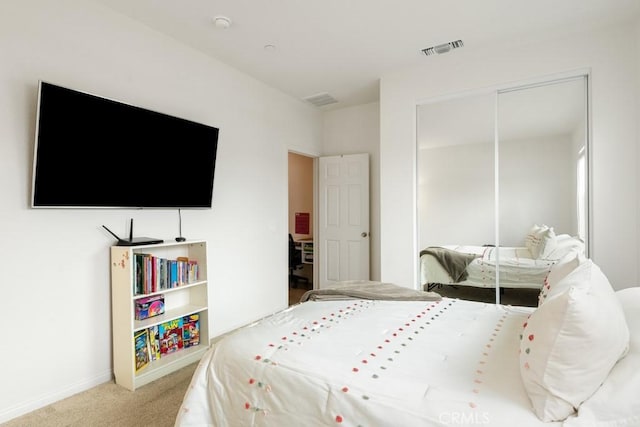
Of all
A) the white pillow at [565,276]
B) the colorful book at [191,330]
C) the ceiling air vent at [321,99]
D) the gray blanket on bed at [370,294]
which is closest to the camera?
the white pillow at [565,276]

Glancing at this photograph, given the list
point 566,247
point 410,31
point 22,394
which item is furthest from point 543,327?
point 22,394

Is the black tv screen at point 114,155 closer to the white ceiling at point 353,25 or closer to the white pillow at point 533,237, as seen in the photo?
the white ceiling at point 353,25

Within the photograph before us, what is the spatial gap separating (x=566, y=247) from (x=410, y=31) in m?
2.36

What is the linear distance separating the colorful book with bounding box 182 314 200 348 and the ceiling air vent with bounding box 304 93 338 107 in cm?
300

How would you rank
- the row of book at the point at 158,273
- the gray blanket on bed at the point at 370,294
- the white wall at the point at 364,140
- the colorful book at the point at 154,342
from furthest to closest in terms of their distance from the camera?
the white wall at the point at 364,140 → the colorful book at the point at 154,342 → the row of book at the point at 158,273 → the gray blanket on bed at the point at 370,294

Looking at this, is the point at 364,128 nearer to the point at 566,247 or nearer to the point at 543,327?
the point at 566,247

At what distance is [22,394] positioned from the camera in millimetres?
2135

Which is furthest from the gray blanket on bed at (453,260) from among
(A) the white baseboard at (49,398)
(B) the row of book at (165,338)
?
(A) the white baseboard at (49,398)

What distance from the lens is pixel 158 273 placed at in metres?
2.64

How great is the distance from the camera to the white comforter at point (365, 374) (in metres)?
1.12

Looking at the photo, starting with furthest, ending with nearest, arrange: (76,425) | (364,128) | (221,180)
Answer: (364,128) → (221,180) → (76,425)

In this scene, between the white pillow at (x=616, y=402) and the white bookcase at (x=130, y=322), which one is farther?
the white bookcase at (x=130, y=322)

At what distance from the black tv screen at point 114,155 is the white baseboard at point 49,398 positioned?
1.24 meters

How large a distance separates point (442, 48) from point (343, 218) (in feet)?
7.96
